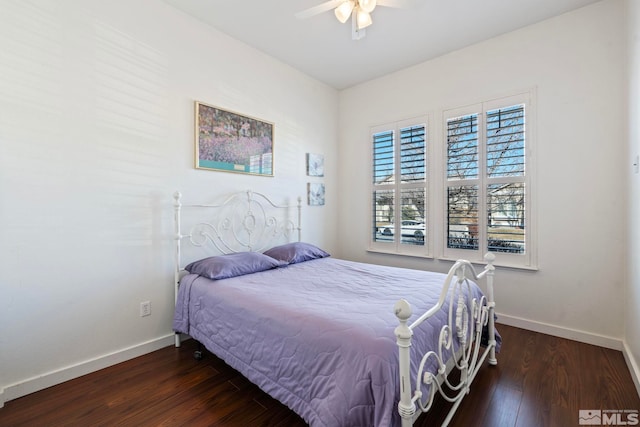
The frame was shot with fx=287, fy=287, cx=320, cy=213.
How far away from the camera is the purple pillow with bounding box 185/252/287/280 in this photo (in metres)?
2.21

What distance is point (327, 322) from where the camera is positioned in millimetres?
1409

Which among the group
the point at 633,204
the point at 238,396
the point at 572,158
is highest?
the point at 572,158

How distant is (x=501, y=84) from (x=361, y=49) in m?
1.44

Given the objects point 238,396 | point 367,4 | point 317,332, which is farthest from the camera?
point 367,4

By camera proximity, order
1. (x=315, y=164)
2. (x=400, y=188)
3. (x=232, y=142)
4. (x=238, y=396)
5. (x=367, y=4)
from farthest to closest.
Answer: (x=315, y=164) < (x=400, y=188) < (x=232, y=142) < (x=367, y=4) < (x=238, y=396)

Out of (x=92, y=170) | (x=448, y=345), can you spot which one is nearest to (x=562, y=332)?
(x=448, y=345)

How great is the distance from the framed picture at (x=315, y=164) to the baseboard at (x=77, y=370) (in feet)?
7.60

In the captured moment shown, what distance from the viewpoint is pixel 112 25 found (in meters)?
2.11

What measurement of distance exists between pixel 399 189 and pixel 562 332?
6.66 ft

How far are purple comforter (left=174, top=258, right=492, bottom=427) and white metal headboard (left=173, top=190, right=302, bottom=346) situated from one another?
0.39 m

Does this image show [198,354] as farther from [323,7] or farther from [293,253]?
[323,7]

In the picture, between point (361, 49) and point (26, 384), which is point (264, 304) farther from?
point (361, 49)

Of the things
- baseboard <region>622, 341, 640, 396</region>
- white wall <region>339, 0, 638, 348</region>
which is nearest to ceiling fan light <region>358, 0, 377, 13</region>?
white wall <region>339, 0, 638, 348</region>

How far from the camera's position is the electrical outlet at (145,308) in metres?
2.28
